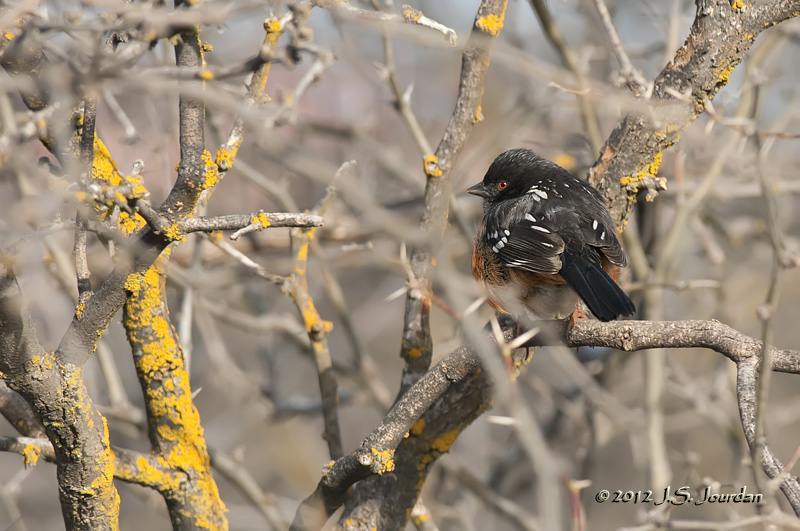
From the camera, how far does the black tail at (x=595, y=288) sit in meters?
2.50

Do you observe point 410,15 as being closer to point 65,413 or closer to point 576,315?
point 576,315

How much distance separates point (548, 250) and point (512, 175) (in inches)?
35.2

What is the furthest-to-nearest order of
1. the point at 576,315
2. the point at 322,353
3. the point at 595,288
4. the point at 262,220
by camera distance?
the point at 322,353
the point at 576,315
the point at 595,288
the point at 262,220

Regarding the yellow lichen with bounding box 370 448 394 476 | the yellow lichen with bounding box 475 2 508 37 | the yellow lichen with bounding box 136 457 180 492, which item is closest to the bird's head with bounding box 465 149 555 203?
the yellow lichen with bounding box 475 2 508 37

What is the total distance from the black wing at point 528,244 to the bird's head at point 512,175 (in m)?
0.40

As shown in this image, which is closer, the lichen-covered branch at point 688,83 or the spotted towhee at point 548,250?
the lichen-covered branch at point 688,83

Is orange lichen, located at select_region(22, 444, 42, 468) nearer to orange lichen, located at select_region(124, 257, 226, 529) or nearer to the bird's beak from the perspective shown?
orange lichen, located at select_region(124, 257, 226, 529)

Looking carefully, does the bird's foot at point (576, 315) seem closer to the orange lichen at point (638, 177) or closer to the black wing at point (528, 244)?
the black wing at point (528, 244)

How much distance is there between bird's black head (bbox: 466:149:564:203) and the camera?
367cm

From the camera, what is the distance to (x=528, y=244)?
3.06m

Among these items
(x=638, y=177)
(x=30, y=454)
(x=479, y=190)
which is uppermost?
(x=479, y=190)

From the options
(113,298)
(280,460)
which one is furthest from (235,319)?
(280,460)

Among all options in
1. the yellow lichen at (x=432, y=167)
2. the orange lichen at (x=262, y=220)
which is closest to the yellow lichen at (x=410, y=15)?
the yellow lichen at (x=432, y=167)

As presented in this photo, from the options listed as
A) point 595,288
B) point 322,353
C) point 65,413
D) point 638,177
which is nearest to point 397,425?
point 322,353
